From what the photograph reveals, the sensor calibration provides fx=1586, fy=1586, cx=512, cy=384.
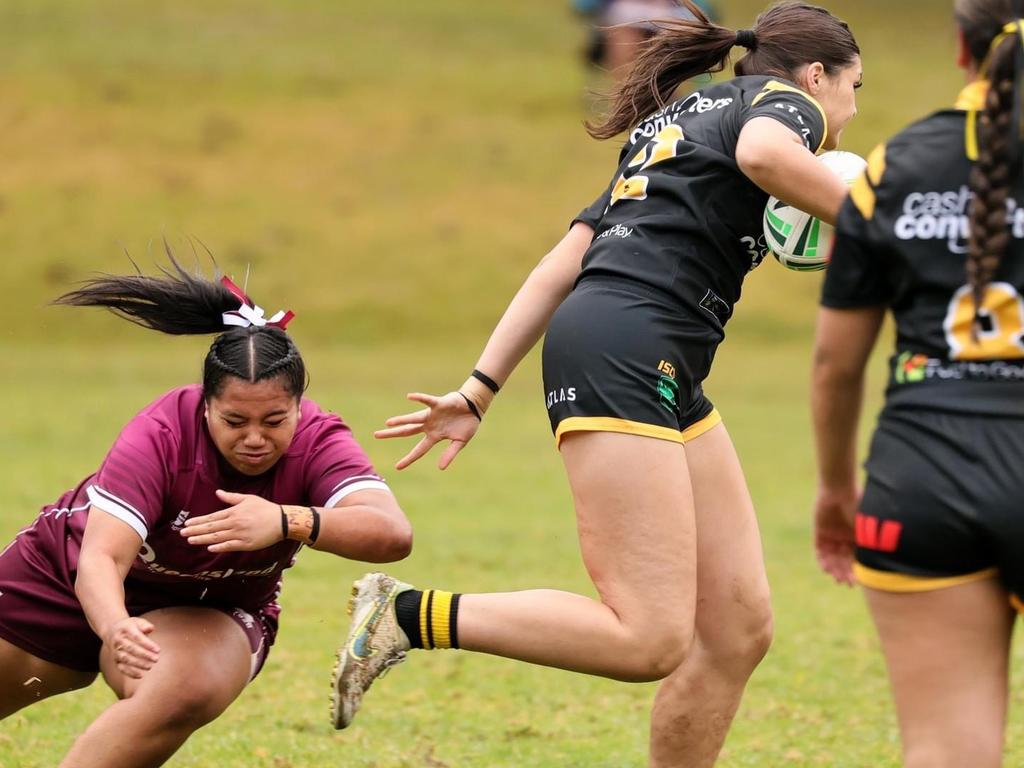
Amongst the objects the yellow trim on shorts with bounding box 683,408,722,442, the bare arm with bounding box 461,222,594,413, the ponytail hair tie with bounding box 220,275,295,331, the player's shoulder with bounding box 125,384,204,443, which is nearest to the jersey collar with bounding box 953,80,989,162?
the yellow trim on shorts with bounding box 683,408,722,442

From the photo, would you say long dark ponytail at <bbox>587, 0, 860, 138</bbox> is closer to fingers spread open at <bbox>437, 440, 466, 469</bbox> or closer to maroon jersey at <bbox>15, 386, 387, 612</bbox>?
fingers spread open at <bbox>437, 440, 466, 469</bbox>

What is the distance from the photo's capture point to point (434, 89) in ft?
105

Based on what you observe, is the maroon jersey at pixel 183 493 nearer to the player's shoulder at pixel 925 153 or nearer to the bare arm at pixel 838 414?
the bare arm at pixel 838 414

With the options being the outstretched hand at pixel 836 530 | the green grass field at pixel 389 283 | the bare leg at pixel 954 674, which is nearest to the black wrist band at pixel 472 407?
the green grass field at pixel 389 283

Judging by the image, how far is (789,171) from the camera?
4043mm

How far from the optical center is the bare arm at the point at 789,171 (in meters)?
4.04

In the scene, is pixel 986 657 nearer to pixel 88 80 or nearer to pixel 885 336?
pixel 885 336

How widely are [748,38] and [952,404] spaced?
74.0 inches

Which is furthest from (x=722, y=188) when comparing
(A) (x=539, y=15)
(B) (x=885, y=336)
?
(A) (x=539, y=15)

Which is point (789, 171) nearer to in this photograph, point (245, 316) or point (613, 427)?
point (613, 427)

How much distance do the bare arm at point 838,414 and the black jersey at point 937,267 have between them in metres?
0.07

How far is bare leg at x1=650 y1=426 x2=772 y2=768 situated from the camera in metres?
4.54

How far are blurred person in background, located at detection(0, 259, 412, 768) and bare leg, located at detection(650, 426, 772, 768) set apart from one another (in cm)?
86

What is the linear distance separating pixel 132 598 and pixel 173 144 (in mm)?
25560
